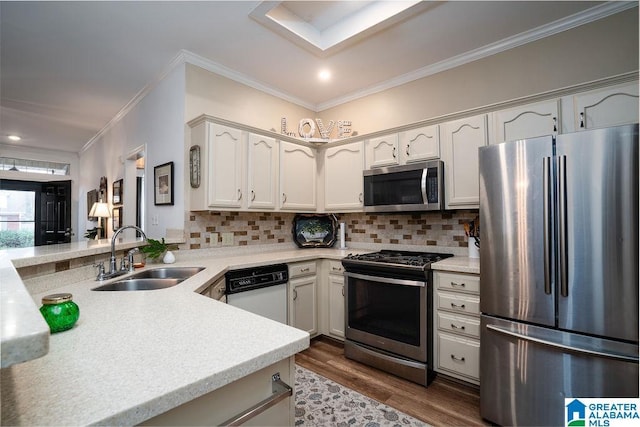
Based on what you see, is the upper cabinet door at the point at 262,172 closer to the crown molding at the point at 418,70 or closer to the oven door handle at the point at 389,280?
the crown molding at the point at 418,70

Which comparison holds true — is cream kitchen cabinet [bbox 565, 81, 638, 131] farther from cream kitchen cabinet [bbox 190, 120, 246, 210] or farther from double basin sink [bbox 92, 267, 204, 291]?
double basin sink [bbox 92, 267, 204, 291]

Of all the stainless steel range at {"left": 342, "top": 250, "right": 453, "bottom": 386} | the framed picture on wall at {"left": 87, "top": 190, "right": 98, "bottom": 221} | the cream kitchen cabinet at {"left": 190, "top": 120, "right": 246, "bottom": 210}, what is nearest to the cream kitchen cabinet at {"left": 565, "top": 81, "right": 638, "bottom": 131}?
the stainless steel range at {"left": 342, "top": 250, "right": 453, "bottom": 386}

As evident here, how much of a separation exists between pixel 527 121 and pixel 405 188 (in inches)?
39.0

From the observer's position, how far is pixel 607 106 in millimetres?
1929

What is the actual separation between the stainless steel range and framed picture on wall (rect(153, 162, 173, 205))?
1784mm

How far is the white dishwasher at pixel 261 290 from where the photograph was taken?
2.36 m

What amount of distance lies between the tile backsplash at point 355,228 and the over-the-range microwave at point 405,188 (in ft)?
1.25

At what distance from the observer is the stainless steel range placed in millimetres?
2273

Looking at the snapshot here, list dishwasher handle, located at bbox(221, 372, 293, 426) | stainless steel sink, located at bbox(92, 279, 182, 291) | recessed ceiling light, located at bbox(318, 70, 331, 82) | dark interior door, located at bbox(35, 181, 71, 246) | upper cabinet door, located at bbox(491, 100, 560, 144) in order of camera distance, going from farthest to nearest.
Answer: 1. dark interior door, located at bbox(35, 181, 71, 246)
2. recessed ceiling light, located at bbox(318, 70, 331, 82)
3. upper cabinet door, located at bbox(491, 100, 560, 144)
4. stainless steel sink, located at bbox(92, 279, 182, 291)
5. dishwasher handle, located at bbox(221, 372, 293, 426)

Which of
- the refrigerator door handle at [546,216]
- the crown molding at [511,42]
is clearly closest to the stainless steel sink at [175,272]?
the refrigerator door handle at [546,216]

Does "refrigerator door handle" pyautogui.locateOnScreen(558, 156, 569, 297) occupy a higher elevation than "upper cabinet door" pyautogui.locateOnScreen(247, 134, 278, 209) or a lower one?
lower

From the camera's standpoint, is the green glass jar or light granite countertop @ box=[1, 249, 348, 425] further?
the green glass jar

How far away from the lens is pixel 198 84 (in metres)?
2.85

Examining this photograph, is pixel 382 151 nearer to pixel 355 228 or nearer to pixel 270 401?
pixel 355 228
